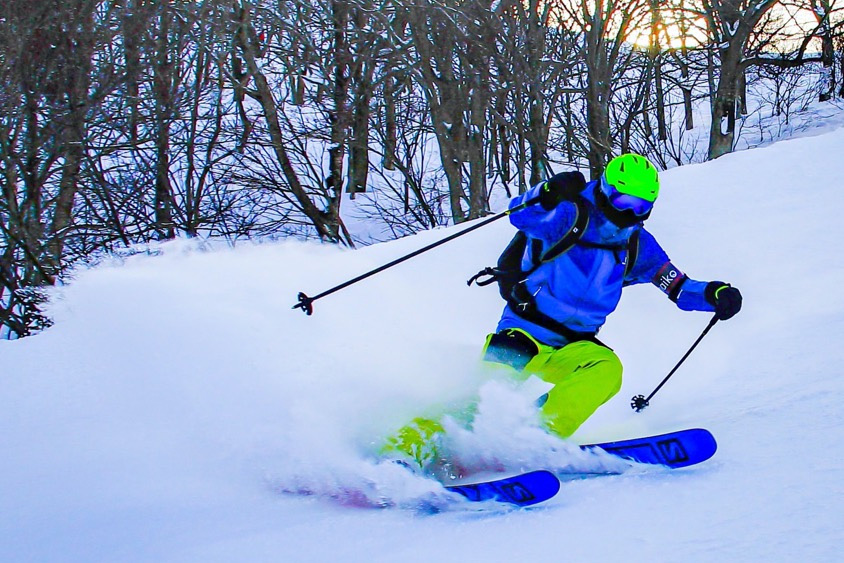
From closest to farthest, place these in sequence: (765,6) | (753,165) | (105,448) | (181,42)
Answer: (105,448) → (753,165) → (181,42) → (765,6)

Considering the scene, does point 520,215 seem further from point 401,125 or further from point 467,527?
point 401,125

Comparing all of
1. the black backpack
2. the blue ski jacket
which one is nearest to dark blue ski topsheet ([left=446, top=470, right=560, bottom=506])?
the blue ski jacket

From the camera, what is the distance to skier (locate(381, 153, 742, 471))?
119 inches

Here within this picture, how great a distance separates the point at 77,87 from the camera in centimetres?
1157

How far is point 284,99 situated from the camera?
49.7ft

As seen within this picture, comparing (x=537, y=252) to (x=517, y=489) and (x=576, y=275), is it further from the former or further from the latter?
(x=517, y=489)

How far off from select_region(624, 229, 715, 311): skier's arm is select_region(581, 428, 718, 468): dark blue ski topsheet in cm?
81

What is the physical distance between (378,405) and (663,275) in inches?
54.9

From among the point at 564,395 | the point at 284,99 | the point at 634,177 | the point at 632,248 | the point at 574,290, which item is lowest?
the point at 564,395

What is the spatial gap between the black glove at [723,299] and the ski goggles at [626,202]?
48 centimetres

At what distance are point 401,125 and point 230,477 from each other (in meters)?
13.5

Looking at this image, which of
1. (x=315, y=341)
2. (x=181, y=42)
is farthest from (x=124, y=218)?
(x=315, y=341)

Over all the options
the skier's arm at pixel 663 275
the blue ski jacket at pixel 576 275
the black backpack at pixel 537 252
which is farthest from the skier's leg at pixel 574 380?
the skier's arm at pixel 663 275

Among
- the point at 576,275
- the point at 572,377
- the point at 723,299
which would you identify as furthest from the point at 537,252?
the point at 723,299
